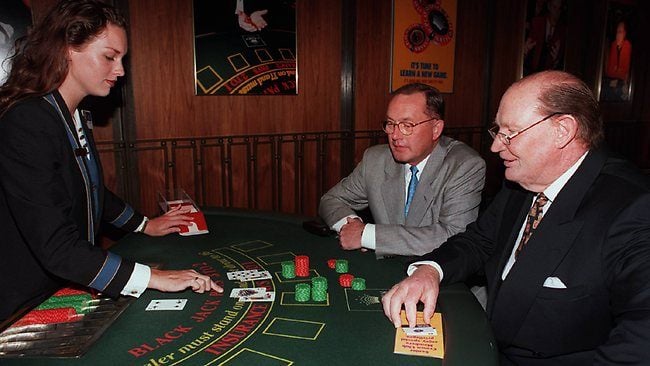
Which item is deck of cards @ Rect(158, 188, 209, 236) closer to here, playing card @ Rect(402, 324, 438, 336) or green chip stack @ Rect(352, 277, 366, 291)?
green chip stack @ Rect(352, 277, 366, 291)

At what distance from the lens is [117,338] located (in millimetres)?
1400

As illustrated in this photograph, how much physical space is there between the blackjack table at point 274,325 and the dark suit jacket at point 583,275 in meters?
0.17

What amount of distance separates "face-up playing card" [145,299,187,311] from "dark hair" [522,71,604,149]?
1306 mm

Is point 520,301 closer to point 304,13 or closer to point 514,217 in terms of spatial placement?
point 514,217

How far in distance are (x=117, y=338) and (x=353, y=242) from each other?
1112 mm

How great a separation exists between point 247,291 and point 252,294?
1.3 inches

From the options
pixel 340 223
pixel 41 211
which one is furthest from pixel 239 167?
pixel 41 211

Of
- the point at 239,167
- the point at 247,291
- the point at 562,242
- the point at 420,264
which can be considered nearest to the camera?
the point at 562,242

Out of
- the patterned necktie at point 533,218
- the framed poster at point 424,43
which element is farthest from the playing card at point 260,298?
the framed poster at point 424,43

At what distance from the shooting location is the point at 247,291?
1731 millimetres

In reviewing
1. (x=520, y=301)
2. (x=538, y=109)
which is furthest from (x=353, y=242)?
(x=538, y=109)

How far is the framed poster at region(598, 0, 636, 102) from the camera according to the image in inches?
303

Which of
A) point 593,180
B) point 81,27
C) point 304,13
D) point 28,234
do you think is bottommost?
point 28,234

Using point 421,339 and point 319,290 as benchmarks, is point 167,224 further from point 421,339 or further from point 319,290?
point 421,339
